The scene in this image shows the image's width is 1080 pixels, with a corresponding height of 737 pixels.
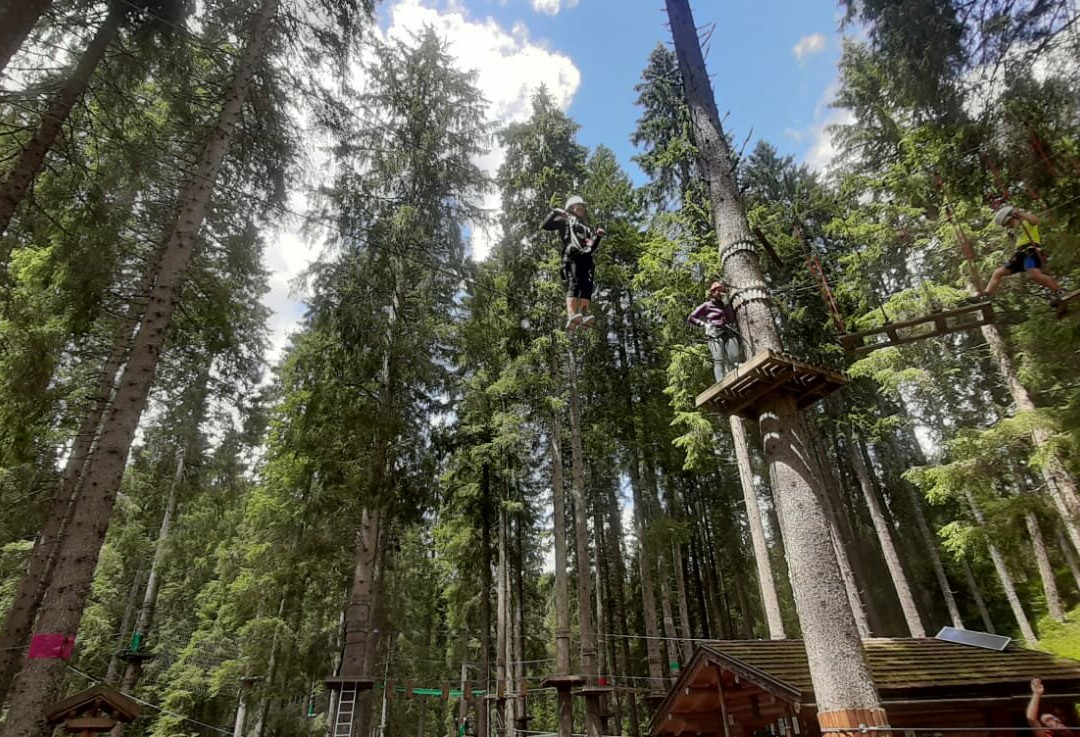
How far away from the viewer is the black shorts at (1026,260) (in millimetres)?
6078

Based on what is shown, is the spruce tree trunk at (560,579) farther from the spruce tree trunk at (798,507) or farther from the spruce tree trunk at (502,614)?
the spruce tree trunk at (798,507)

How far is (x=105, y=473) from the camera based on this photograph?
5.86 metres

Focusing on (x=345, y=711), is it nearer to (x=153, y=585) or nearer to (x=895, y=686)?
A: (x=895, y=686)

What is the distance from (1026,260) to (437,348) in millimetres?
11422

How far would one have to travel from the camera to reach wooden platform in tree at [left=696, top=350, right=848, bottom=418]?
4.22 metres

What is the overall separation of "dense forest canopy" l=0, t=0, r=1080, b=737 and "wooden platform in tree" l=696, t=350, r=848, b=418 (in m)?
0.44

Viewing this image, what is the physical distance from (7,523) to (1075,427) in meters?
20.4

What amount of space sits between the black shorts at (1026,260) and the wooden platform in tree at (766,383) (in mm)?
3653

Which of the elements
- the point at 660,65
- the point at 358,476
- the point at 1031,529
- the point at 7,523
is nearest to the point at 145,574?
the point at 7,523

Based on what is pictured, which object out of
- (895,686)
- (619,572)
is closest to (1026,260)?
(895,686)

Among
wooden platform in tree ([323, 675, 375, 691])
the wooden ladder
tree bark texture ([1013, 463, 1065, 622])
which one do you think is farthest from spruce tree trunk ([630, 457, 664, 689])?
tree bark texture ([1013, 463, 1065, 622])

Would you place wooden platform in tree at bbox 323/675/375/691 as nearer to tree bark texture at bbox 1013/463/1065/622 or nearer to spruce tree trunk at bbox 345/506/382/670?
spruce tree trunk at bbox 345/506/382/670

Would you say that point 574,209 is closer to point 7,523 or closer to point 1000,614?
point 7,523

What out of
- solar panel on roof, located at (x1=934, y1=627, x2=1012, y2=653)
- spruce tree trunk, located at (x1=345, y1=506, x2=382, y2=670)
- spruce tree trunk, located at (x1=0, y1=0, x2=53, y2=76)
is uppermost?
spruce tree trunk, located at (x1=0, y1=0, x2=53, y2=76)
